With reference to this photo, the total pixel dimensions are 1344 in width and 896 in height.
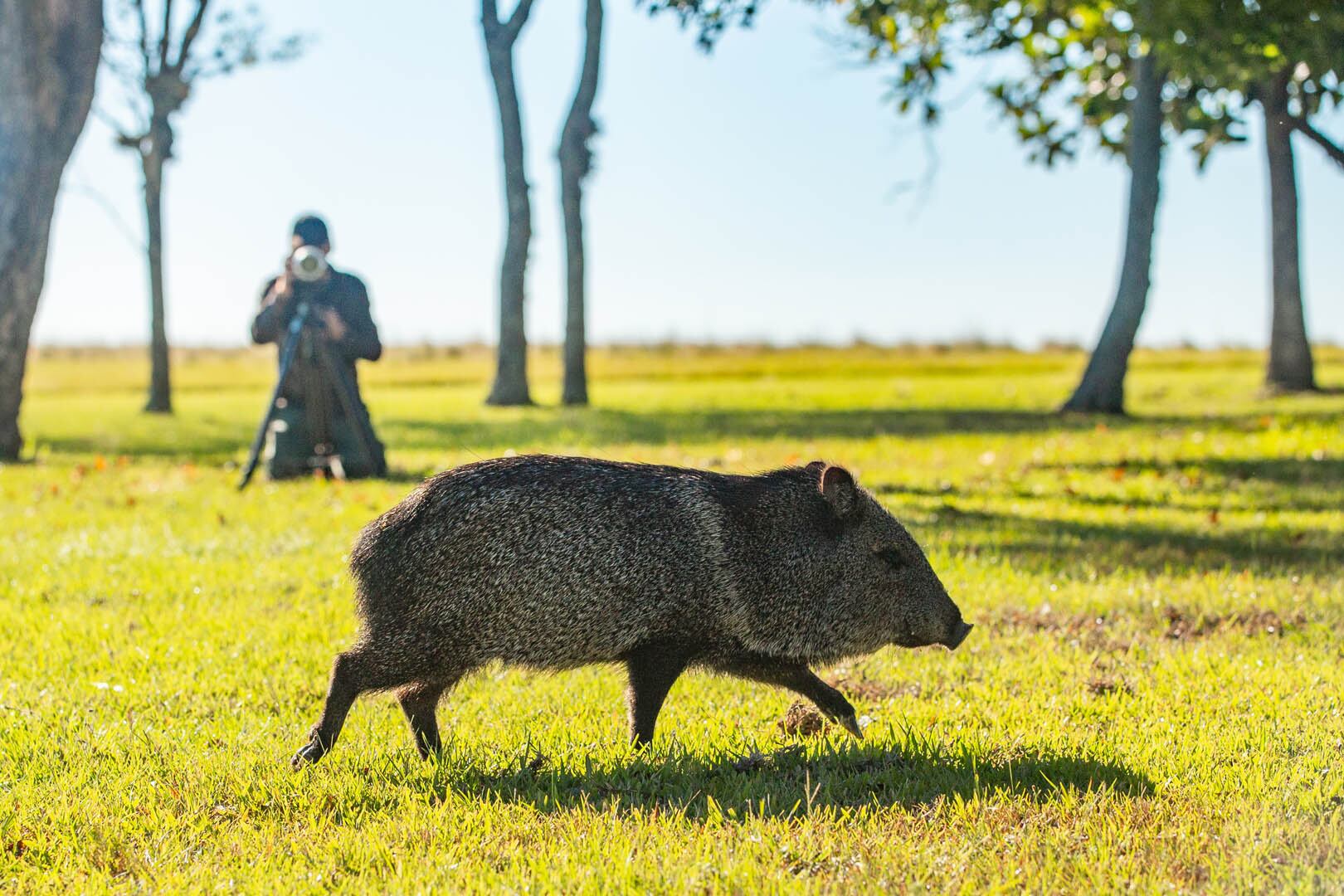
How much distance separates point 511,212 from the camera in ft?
79.7

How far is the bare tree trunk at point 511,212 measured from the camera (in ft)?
77.7

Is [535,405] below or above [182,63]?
below

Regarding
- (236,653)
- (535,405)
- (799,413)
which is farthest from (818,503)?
(535,405)

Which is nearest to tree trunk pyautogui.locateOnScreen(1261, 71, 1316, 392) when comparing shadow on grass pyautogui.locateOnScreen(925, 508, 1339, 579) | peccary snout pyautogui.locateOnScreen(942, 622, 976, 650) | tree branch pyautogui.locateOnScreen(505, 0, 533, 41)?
tree branch pyautogui.locateOnScreen(505, 0, 533, 41)

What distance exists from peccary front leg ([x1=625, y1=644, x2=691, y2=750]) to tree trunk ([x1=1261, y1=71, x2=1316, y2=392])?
21.3 meters

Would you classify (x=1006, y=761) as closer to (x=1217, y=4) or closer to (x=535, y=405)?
(x=1217, y=4)

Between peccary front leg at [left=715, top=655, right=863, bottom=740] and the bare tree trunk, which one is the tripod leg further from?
the bare tree trunk

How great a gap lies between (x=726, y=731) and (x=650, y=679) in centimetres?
60

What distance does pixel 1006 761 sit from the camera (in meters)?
4.61

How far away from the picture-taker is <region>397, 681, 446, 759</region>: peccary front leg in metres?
4.82

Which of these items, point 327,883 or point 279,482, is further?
point 279,482

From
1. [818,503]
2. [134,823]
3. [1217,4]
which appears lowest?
[134,823]

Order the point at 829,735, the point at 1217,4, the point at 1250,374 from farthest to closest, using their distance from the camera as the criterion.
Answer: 1. the point at 1250,374
2. the point at 1217,4
3. the point at 829,735

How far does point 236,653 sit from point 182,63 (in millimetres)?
21534
